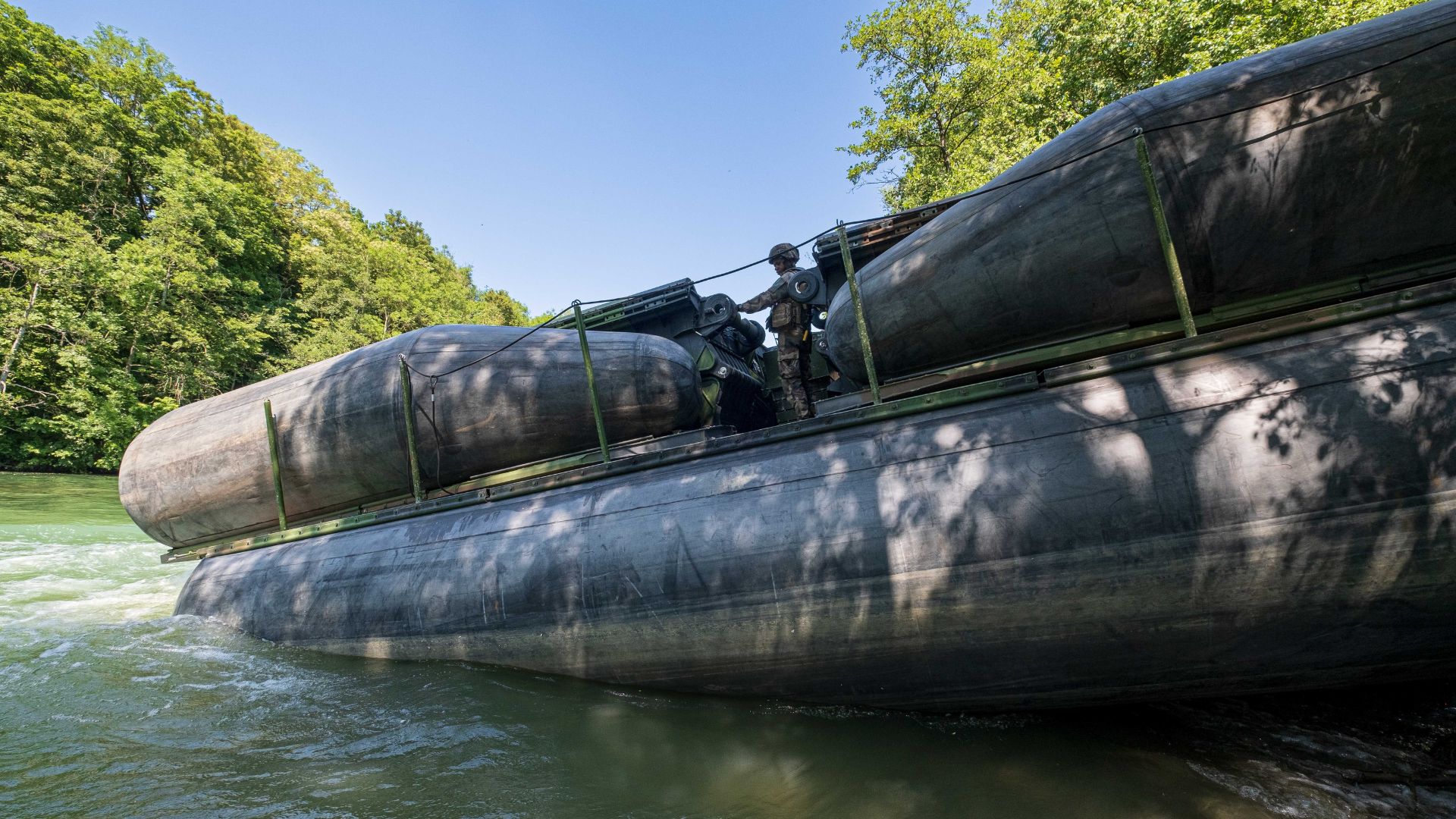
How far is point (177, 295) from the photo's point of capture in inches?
1065

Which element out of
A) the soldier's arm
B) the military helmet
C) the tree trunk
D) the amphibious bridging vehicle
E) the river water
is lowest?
the river water

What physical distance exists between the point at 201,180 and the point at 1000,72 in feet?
115

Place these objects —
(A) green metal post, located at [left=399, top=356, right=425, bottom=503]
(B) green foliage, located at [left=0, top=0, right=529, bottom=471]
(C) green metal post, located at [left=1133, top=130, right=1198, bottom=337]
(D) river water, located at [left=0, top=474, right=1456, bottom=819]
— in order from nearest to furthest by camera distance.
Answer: (D) river water, located at [left=0, top=474, right=1456, bottom=819]
(C) green metal post, located at [left=1133, top=130, right=1198, bottom=337]
(A) green metal post, located at [left=399, top=356, right=425, bottom=503]
(B) green foliage, located at [left=0, top=0, right=529, bottom=471]

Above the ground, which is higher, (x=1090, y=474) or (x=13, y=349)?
(x=13, y=349)

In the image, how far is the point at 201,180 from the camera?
28.2 metres

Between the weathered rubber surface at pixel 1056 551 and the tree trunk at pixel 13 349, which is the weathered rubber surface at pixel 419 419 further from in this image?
the tree trunk at pixel 13 349

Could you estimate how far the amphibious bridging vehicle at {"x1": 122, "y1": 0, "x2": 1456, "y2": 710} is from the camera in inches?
118

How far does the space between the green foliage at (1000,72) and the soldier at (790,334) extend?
45.2 feet

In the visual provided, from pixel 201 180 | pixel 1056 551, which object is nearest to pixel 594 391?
pixel 1056 551

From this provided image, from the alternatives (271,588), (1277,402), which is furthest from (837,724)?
(271,588)

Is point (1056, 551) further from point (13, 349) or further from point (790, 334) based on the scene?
point (13, 349)

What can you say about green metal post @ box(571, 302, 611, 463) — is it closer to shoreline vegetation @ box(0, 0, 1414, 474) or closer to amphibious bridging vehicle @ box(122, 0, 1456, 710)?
amphibious bridging vehicle @ box(122, 0, 1456, 710)

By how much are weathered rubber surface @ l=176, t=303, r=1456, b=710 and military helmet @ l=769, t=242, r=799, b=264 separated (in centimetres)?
242

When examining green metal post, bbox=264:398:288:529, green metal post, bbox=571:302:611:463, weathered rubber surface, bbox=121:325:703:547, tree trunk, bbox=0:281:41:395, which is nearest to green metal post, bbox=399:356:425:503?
weathered rubber surface, bbox=121:325:703:547
